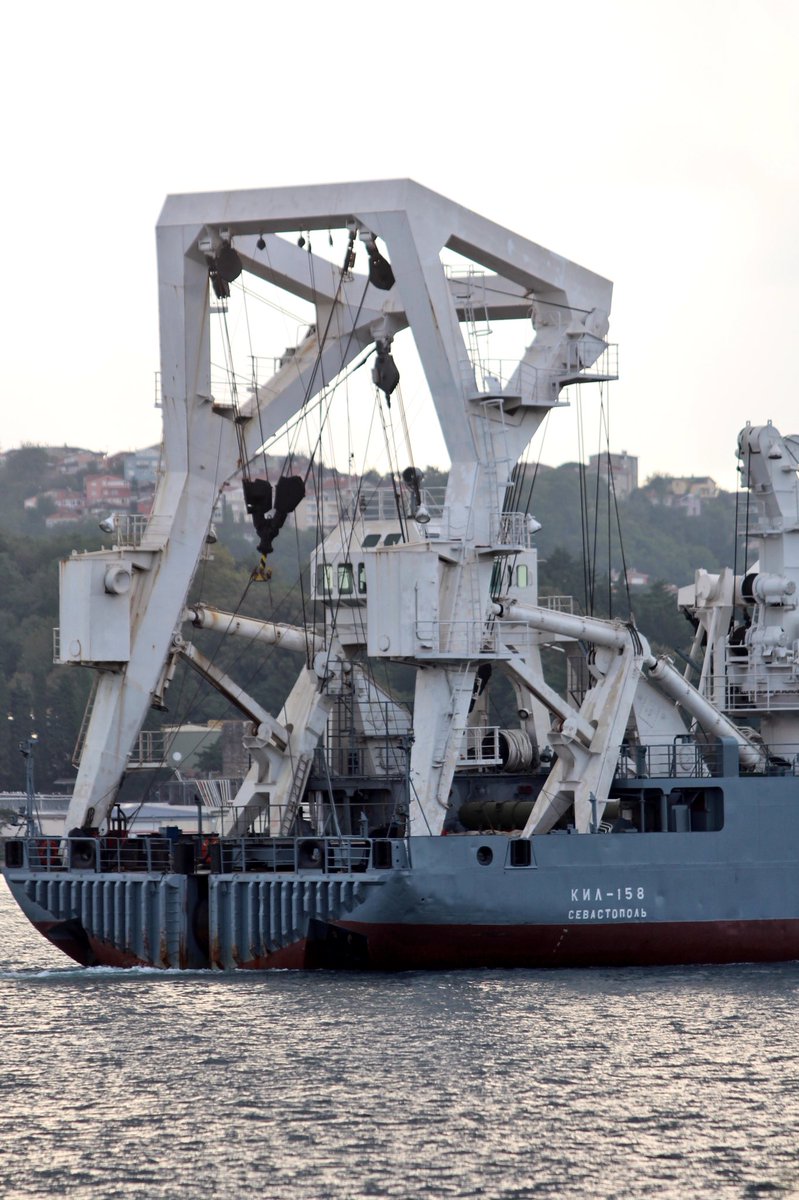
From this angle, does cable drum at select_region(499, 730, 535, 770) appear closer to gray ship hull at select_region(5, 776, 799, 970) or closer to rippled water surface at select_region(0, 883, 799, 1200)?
gray ship hull at select_region(5, 776, 799, 970)

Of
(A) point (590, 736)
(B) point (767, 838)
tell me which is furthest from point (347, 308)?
(B) point (767, 838)

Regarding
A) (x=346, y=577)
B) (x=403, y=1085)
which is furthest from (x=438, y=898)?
(x=346, y=577)

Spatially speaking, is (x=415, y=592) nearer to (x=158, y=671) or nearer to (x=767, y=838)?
(x=158, y=671)

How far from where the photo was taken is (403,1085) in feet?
83.2

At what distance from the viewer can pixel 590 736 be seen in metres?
34.0

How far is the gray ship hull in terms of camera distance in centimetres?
3172

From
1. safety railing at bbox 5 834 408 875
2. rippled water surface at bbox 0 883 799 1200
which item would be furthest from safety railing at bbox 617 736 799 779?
safety railing at bbox 5 834 408 875

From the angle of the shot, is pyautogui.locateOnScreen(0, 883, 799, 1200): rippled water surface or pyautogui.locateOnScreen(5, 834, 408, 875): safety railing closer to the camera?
pyautogui.locateOnScreen(0, 883, 799, 1200): rippled water surface

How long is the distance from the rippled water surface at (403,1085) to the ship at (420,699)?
942mm

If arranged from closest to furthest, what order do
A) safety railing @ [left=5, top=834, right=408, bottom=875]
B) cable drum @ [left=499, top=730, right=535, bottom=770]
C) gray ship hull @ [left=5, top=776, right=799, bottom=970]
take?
1. gray ship hull @ [left=5, top=776, right=799, bottom=970]
2. safety railing @ [left=5, top=834, right=408, bottom=875]
3. cable drum @ [left=499, top=730, right=535, bottom=770]

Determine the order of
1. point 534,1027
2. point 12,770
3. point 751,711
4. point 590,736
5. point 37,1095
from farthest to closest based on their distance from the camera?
point 12,770 → point 751,711 → point 590,736 → point 534,1027 → point 37,1095

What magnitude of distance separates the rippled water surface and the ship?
942mm

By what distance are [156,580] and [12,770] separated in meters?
53.3

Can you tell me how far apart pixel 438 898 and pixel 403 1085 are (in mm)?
6450
